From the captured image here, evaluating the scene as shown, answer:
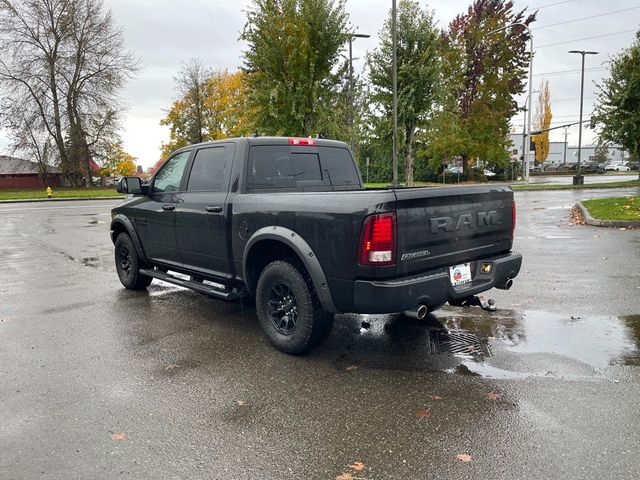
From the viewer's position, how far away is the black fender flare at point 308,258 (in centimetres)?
387

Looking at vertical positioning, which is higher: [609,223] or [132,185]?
[132,185]

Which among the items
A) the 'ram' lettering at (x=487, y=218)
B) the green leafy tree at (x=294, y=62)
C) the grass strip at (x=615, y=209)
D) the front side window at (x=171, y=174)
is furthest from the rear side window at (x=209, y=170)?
the green leafy tree at (x=294, y=62)

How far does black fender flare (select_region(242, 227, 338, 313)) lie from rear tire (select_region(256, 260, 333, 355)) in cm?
15

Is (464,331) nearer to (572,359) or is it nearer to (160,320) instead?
(572,359)

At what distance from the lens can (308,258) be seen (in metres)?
3.93

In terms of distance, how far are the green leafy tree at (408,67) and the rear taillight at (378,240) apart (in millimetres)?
21148

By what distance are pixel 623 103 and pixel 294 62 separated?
14.4 meters

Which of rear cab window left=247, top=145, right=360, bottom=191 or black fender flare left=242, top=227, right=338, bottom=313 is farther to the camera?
rear cab window left=247, top=145, right=360, bottom=191

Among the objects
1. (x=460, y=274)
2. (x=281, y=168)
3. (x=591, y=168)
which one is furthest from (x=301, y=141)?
(x=591, y=168)

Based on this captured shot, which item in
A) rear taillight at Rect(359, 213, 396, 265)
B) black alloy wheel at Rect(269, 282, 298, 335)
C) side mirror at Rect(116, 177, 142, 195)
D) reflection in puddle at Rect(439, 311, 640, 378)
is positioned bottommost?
reflection in puddle at Rect(439, 311, 640, 378)

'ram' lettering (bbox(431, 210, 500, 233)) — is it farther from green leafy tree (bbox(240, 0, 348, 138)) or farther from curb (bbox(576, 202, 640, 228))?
green leafy tree (bbox(240, 0, 348, 138))

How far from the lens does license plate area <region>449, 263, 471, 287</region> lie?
13.3ft

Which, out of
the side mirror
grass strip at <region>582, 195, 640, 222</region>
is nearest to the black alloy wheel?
the side mirror

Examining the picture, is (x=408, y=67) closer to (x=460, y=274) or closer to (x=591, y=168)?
(x=460, y=274)
